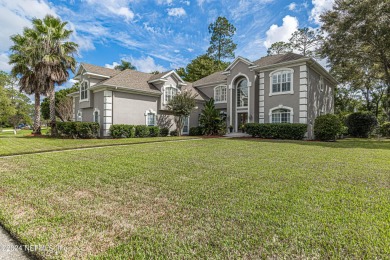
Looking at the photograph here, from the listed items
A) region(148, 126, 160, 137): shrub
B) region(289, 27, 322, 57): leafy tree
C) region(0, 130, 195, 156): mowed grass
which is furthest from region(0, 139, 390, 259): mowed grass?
region(289, 27, 322, 57): leafy tree

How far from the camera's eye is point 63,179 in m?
5.13

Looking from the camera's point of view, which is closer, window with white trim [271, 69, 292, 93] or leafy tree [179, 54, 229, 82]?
window with white trim [271, 69, 292, 93]

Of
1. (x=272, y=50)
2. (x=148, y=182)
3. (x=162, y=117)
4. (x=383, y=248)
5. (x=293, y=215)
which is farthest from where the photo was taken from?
(x=272, y=50)

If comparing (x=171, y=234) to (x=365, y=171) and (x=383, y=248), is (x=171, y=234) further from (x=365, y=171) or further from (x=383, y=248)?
(x=365, y=171)

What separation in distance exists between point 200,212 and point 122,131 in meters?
15.7

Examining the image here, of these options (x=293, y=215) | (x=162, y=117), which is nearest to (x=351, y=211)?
(x=293, y=215)

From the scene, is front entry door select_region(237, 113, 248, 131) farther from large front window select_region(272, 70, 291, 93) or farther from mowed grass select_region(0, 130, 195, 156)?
mowed grass select_region(0, 130, 195, 156)

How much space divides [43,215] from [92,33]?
812 inches

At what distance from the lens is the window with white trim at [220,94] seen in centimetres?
2364

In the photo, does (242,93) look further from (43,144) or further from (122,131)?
(43,144)

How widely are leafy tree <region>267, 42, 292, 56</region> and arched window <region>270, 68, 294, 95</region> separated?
20.1 meters

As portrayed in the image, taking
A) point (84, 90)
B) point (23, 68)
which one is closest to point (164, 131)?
point (84, 90)

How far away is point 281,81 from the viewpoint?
18.2m

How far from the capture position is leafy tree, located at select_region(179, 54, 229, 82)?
37.6 metres
